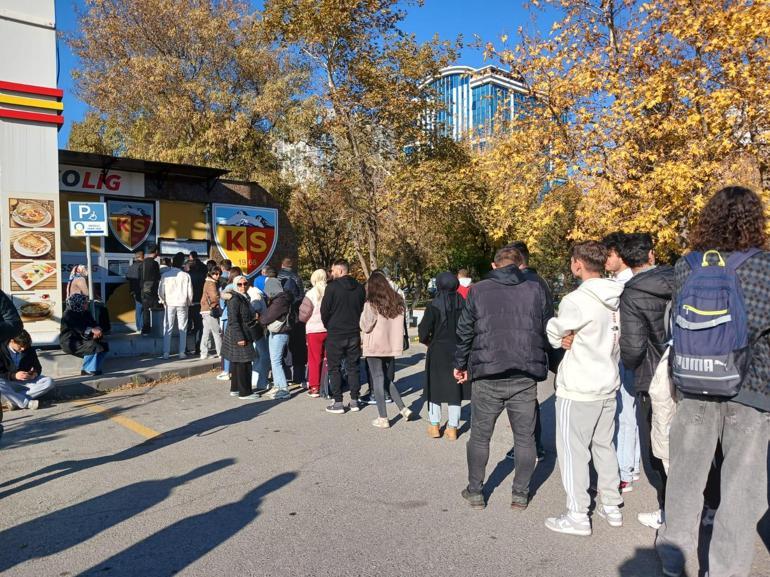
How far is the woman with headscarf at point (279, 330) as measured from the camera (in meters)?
8.15

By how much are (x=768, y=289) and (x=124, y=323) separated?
45.9 ft

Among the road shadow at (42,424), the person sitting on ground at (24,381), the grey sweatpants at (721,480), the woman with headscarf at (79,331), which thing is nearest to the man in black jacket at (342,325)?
the road shadow at (42,424)

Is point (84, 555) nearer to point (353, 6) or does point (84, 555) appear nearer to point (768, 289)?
point (768, 289)

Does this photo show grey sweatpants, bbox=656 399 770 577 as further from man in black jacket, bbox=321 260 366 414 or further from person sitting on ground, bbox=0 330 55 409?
person sitting on ground, bbox=0 330 55 409

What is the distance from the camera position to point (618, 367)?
14.4 feet

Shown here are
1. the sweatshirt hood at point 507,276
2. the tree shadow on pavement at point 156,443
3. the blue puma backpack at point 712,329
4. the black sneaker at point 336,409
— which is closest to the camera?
the blue puma backpack at point 712,329

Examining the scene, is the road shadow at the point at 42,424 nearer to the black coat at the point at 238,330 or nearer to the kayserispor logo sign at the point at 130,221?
the black coat at the point at 238,330

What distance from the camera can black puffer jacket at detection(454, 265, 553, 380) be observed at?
4172 millimetres

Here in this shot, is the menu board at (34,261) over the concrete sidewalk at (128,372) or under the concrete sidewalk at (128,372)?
over

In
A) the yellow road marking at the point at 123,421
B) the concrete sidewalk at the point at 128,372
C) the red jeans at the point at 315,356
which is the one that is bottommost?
the yellow road marking at the point at 123,421

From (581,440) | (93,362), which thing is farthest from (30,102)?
(581,440)

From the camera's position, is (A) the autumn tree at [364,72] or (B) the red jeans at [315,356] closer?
(B) the red jeans at [315,356]

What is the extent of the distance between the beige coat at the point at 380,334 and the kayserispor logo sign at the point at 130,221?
986 cm

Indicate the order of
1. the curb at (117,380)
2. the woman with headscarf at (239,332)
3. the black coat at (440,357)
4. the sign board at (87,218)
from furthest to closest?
the sign board at (87,218)
the curb at (117,380)
the woman with headscarf at (239,332)
the black coat at (440,357)
